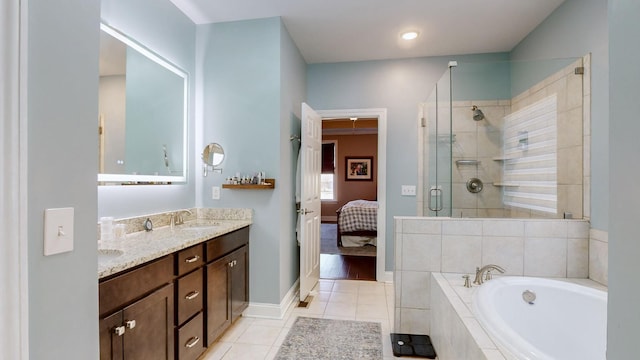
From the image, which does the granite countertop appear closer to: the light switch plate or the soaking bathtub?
the light switch plate

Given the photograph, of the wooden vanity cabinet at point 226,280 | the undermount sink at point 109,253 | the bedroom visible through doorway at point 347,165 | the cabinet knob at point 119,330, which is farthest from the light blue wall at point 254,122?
the bedroom visible through doorway at point 347,165

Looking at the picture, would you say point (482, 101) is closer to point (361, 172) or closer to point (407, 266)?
point (407, 266)

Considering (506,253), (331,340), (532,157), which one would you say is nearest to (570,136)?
(532,157)

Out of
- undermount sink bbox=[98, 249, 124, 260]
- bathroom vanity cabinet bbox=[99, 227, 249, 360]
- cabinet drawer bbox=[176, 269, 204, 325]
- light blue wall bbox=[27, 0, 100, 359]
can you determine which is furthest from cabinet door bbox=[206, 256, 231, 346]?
light blue wall bbox=[27, 0, 100, 359]

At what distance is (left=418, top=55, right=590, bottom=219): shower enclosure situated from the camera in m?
2.37

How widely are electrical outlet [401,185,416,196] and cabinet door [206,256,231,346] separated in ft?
7.19

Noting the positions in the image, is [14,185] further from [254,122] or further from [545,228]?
[545,228]

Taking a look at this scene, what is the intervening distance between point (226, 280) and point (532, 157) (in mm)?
2804

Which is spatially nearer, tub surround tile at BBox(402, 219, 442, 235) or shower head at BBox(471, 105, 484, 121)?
tub surround tile at BBox(402, 219, 442, 235)

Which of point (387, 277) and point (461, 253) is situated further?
point (387, 277)

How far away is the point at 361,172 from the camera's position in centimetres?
847

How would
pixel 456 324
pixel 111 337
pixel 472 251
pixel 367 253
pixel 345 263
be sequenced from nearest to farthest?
1. pixel 111 337
2. pixel 456 324
3. pixel 472 251
4. pixel 345 263
5. pixel 367 253

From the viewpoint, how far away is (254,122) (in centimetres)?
274

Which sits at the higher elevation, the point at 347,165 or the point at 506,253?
the point at 347,165
